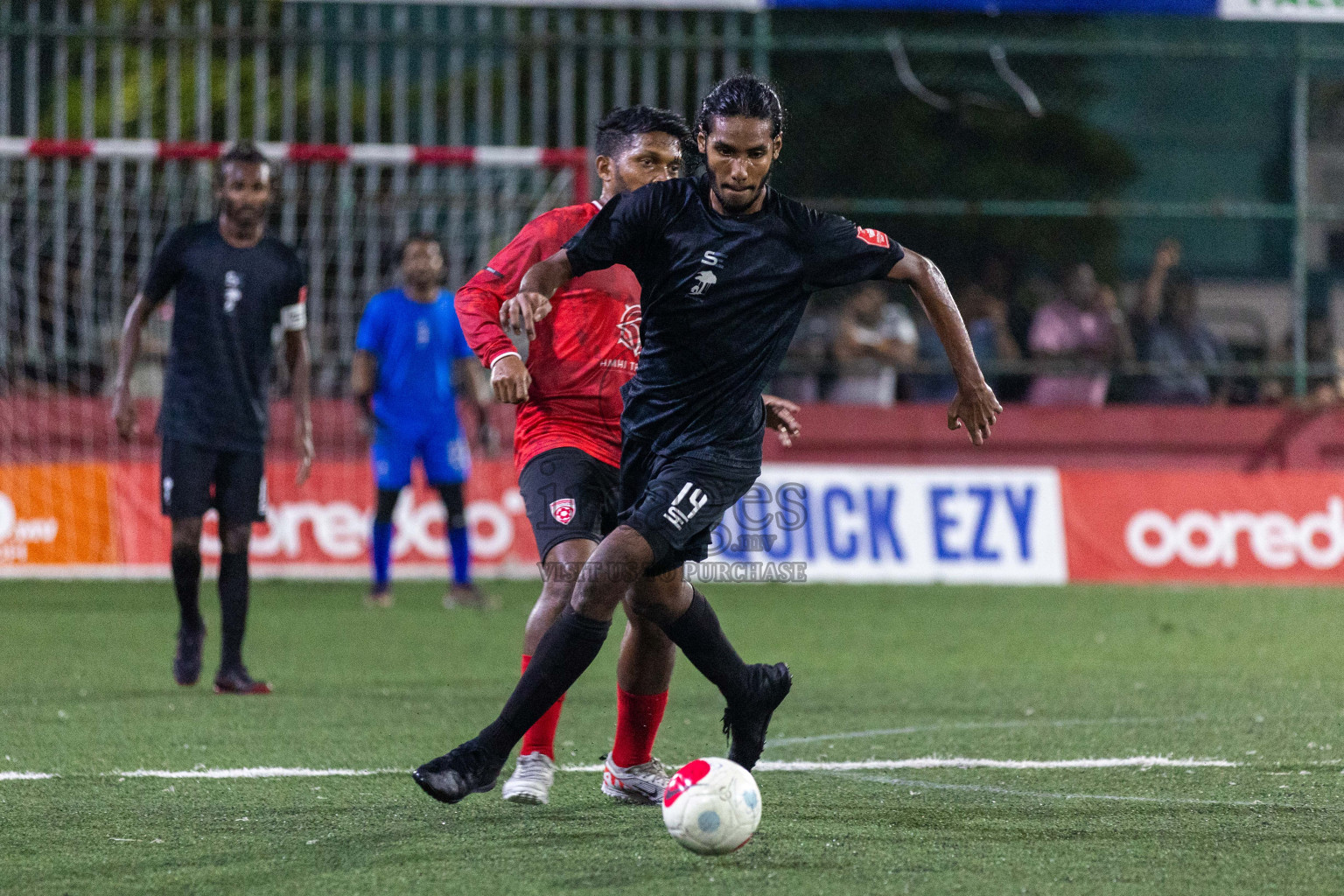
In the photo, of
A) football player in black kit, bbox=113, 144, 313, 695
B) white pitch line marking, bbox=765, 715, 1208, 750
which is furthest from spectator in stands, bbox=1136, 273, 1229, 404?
football player in black kit, bbox=113, 144, 313, 695

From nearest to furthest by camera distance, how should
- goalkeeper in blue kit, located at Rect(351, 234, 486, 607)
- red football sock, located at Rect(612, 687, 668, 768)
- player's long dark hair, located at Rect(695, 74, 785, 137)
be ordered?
player's long dark hair, located at Rect(695, 74, 785, 137), red football sock, located at Rect(612, 687, 668, 768), goalkeeper in blue kit, located at Rect(351, 234, 486, 607)

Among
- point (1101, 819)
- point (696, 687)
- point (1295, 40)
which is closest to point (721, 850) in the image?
point (1101, 819)

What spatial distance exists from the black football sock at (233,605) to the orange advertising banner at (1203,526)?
7326 millimetres

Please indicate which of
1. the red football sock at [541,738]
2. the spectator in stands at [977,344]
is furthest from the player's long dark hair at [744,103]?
the spectator in stands at [977,344]

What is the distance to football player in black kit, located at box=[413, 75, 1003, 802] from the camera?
15.5ft

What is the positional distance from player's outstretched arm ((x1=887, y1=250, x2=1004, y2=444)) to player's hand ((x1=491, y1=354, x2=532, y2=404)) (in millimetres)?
1042

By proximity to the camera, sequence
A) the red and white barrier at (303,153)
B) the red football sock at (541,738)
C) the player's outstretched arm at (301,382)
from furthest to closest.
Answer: the red and white barrier at (303,153) < the player's outstretched arm at (301,382) < the red football sock at (541,738)

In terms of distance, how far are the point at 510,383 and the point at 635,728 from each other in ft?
3.89

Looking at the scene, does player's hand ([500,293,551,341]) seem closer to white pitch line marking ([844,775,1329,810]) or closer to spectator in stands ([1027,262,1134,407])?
white pitch line marking ([844,775,1329,810])

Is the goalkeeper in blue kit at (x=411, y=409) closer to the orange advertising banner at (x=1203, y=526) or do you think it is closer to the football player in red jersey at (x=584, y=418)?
the orange advertising banner at (x=1203, y=526)

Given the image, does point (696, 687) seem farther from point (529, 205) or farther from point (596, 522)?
point (529, 205)

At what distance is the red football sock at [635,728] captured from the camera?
206 inches

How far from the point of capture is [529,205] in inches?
538

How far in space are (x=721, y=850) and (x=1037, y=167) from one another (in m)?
15.9
